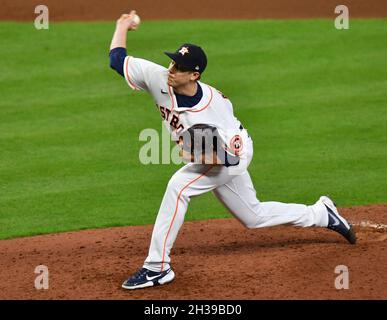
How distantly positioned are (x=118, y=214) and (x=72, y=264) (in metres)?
1.47

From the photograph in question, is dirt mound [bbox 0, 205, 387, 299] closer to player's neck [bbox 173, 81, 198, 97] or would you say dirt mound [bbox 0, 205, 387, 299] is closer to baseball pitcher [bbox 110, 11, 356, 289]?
baseball pitcher [bbox 110, 11, 356, 289]

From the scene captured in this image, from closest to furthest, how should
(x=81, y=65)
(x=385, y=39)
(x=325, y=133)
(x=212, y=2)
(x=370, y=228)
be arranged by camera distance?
1. (x=370, y=228)
2. (x=325, y=133)
3. (x=81, y=65)
4. (x=385, y=39)
5. (x=212, y=2)

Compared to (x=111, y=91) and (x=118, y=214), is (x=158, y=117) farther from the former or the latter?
(x=118, y=214)

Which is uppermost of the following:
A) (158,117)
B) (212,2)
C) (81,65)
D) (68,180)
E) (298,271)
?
(212,2)

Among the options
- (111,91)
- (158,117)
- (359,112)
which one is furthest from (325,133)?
(111,91)

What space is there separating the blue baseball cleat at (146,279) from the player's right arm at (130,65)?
128cm

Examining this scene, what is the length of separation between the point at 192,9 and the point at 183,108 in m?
8.17

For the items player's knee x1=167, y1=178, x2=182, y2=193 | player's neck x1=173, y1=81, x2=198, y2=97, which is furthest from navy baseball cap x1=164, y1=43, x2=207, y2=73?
player's knee x1=167, y1=178, x2=182, y2=193

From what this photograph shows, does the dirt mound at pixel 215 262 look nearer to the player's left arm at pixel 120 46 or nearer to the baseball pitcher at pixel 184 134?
the baseball pitcher at pixel 184 134

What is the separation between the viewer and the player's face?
5859 mm

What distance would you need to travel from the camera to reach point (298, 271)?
6.02 metres

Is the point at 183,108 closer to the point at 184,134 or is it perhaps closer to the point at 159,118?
the point at 184,134

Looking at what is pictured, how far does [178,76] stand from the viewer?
5859 millimetres

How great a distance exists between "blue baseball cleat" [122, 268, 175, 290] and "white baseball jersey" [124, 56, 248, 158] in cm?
94
